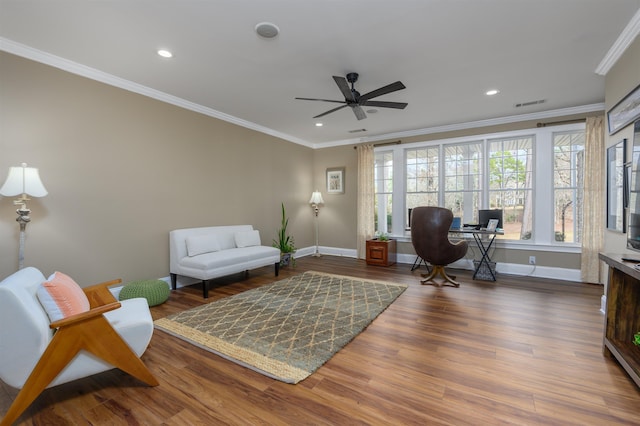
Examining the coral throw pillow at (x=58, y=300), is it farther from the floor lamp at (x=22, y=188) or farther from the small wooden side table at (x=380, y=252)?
the small wooden side table at (x=380, y=252)

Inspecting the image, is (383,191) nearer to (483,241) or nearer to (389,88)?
(483,241)

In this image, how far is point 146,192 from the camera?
366 centimetres

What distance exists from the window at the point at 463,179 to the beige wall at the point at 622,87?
202cm

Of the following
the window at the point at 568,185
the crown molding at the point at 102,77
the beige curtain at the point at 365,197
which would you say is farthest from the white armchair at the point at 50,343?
the window at the point at 568,185

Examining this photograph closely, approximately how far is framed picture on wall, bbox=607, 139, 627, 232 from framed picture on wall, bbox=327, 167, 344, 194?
14.2 ft

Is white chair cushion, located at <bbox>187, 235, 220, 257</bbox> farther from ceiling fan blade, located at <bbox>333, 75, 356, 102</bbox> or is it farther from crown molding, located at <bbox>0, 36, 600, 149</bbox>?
ceiling fan blade, located at <bbox>333, 75, 356, 102</bbox>

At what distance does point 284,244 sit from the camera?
17.8 ft

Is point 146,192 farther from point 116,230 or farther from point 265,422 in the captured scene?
point 265,422

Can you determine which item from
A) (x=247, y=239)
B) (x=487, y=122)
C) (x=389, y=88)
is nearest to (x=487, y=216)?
(x=487, y=122)

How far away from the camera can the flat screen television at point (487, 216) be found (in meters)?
4.56

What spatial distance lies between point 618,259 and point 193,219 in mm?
4635

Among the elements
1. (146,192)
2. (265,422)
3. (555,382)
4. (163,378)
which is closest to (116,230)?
(146,192)

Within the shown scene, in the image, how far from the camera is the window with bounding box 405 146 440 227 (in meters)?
5.47

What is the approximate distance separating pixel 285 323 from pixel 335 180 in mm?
4267
